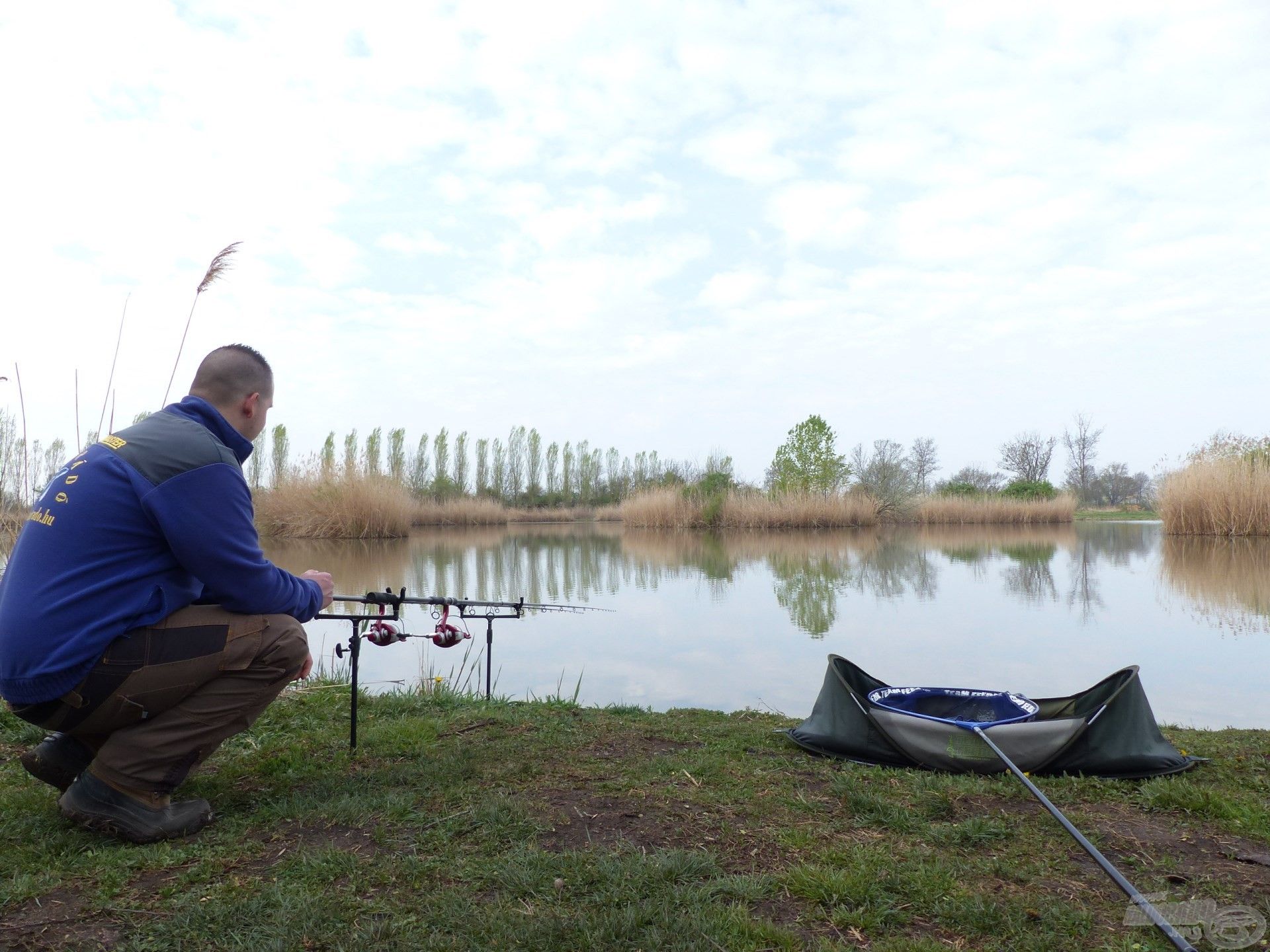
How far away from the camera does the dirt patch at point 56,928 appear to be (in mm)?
1620

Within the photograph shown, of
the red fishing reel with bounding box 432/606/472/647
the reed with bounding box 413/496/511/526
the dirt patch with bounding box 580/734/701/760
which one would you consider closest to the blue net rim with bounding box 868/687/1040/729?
the dirt patch with bounding box 580/734/701/760

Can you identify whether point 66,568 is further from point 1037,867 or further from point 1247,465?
point 1247,465

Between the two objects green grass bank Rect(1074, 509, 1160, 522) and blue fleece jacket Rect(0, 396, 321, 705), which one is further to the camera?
green grass bank Rect(1074, 509, 1160, 522)

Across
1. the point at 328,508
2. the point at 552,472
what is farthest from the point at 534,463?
the point at 328,508

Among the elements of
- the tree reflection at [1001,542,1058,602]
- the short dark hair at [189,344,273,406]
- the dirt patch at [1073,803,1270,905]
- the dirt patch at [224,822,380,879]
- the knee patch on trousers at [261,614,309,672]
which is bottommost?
the tree reflection at [1001,542,1058,602]

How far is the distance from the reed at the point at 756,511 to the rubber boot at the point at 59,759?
19926mm

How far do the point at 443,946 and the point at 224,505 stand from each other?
4.05ft

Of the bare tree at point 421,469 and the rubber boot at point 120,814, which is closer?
the rubber boot at point 120,814

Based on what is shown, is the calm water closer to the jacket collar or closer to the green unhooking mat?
the green unhooking mat

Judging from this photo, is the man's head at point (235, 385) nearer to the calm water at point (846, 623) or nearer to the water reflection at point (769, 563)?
the calm water at point (846, 623)

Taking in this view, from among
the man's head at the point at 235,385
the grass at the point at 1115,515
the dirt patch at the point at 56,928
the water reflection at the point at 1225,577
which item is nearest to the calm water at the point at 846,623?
the water reflection at the point at 1225,577

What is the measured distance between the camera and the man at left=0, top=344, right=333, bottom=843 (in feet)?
6.65

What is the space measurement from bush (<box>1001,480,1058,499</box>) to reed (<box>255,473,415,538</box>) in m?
21.1

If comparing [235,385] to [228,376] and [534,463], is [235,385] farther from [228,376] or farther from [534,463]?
[534,463]
